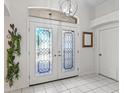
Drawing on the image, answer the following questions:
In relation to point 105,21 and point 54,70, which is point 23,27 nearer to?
point 54,70

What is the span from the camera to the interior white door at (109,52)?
4.16 m

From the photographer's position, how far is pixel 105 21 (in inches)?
167

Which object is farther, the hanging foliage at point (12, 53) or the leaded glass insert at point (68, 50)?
the leaded glass insert at point (68, 50)

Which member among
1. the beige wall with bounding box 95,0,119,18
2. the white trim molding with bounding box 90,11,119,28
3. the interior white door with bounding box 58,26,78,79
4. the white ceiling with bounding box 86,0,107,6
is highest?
the white ceiling with bounding box 86,0,107,6

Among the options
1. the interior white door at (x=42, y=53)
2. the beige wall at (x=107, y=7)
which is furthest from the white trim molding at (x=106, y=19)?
the interior white door at (x=42, y=53)

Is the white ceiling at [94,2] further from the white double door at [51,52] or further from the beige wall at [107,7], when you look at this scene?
the white double door at [51,52]

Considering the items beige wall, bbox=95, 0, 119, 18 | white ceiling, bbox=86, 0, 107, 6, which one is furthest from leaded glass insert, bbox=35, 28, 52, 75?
beige wall, bbox=95, 0, 119, 18

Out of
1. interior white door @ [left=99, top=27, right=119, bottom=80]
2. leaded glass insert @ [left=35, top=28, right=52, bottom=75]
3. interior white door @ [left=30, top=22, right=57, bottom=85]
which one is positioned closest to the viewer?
interior white door @ [left=30, top=22, right=57, bottom=85]

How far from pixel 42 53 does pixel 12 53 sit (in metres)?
1.07

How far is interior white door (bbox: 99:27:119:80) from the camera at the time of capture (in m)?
4.16

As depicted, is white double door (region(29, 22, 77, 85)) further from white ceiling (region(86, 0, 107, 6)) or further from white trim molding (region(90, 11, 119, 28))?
white ceiling (region(86, 0, 107, 6))

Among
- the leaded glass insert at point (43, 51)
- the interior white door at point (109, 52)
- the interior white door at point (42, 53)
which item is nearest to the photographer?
the interior white door at point (42, 53)

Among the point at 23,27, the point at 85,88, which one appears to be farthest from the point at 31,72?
the point at 85,88

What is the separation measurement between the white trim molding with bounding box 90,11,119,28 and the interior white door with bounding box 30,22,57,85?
6.26 ft
